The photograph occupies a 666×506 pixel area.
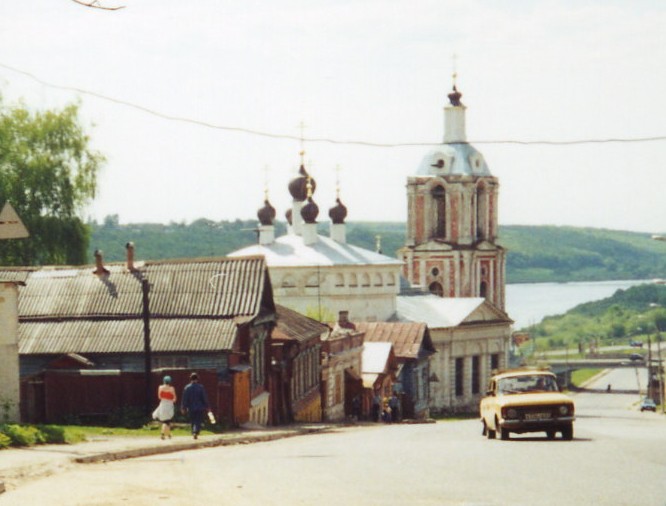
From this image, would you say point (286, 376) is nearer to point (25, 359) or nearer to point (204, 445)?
point (25, 359)

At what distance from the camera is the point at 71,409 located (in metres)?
31.9

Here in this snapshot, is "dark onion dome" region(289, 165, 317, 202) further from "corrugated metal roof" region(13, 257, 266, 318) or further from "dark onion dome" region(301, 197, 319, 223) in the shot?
"corrugated metal roof" region(13, 257, 266, 318)

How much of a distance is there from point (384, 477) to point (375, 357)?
40602 mm

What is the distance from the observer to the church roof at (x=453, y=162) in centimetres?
9350

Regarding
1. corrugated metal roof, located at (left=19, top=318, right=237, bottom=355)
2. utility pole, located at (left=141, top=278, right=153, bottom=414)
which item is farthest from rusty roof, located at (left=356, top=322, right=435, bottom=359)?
utility pole, located at (left=141, top=278, right=153, bottom=414)

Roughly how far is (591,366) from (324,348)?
10265cm

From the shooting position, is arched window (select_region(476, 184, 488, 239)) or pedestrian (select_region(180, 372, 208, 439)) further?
arched window (select_region(476, 184, 488, 239))

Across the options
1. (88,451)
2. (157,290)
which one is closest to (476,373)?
(157,290)

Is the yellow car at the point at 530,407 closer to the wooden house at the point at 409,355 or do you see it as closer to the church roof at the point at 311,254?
the wooden house at the point at 409,355

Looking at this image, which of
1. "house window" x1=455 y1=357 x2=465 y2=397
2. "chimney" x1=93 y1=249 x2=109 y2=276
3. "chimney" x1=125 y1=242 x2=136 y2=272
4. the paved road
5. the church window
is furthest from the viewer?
the church window

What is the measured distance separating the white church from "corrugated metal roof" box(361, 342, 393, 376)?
1346 centimetres

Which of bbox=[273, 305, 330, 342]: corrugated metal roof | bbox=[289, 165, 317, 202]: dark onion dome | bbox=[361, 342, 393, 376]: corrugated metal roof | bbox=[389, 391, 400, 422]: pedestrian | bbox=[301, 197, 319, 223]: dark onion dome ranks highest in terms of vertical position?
bbox=[289, 165, 317, 202]: dark onion dome

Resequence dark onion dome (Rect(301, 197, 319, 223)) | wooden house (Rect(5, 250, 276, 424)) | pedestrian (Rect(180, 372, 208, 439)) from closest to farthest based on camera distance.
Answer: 1. pedestrian (Rect(180, 372, 208, 439))
2. wooden house (Rect(5, 250, 276, 424))
3. dark onion dome (Rect(301, 197, 319, 223))

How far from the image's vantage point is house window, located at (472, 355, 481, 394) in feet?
273
